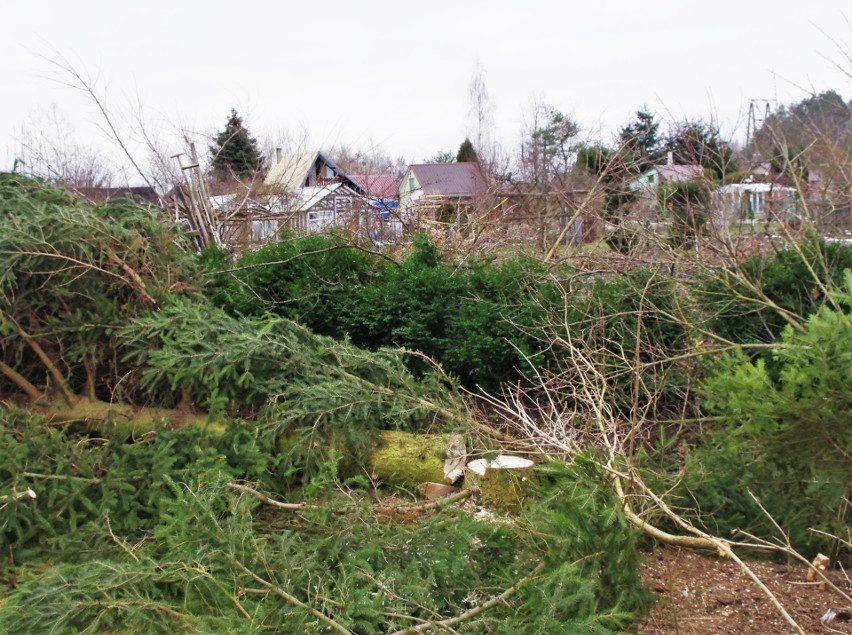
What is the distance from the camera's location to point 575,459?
3076mm

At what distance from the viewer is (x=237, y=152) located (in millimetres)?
19938

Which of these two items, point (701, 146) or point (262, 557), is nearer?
point (262, 557)

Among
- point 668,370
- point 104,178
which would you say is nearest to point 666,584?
point 668,370

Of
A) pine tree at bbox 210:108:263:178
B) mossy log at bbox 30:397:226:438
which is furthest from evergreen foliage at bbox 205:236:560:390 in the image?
pine tree at bbox 210:108:263:178

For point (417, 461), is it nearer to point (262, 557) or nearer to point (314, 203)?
point (262, 557)

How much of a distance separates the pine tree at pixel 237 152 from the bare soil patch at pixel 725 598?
A: 528 inches

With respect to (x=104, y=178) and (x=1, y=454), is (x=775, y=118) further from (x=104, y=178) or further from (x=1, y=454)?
(x=104, y=178)

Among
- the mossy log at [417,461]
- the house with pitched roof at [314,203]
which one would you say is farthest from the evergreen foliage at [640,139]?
the mossy log at [417,461]

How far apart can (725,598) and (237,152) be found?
61.0 ft

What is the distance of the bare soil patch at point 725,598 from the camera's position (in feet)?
9.95

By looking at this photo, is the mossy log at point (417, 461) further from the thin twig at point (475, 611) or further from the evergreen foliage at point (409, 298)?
the thin twig at point (475, 611)

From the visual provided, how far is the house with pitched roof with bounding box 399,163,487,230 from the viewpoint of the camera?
35.9 feet

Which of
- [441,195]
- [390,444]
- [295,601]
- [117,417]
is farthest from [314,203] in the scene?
[295,601]

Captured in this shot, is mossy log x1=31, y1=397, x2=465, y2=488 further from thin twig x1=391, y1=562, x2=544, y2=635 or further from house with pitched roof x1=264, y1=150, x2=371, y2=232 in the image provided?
house with pitched roof x1=264, y1=150, x2=371, y2=232
